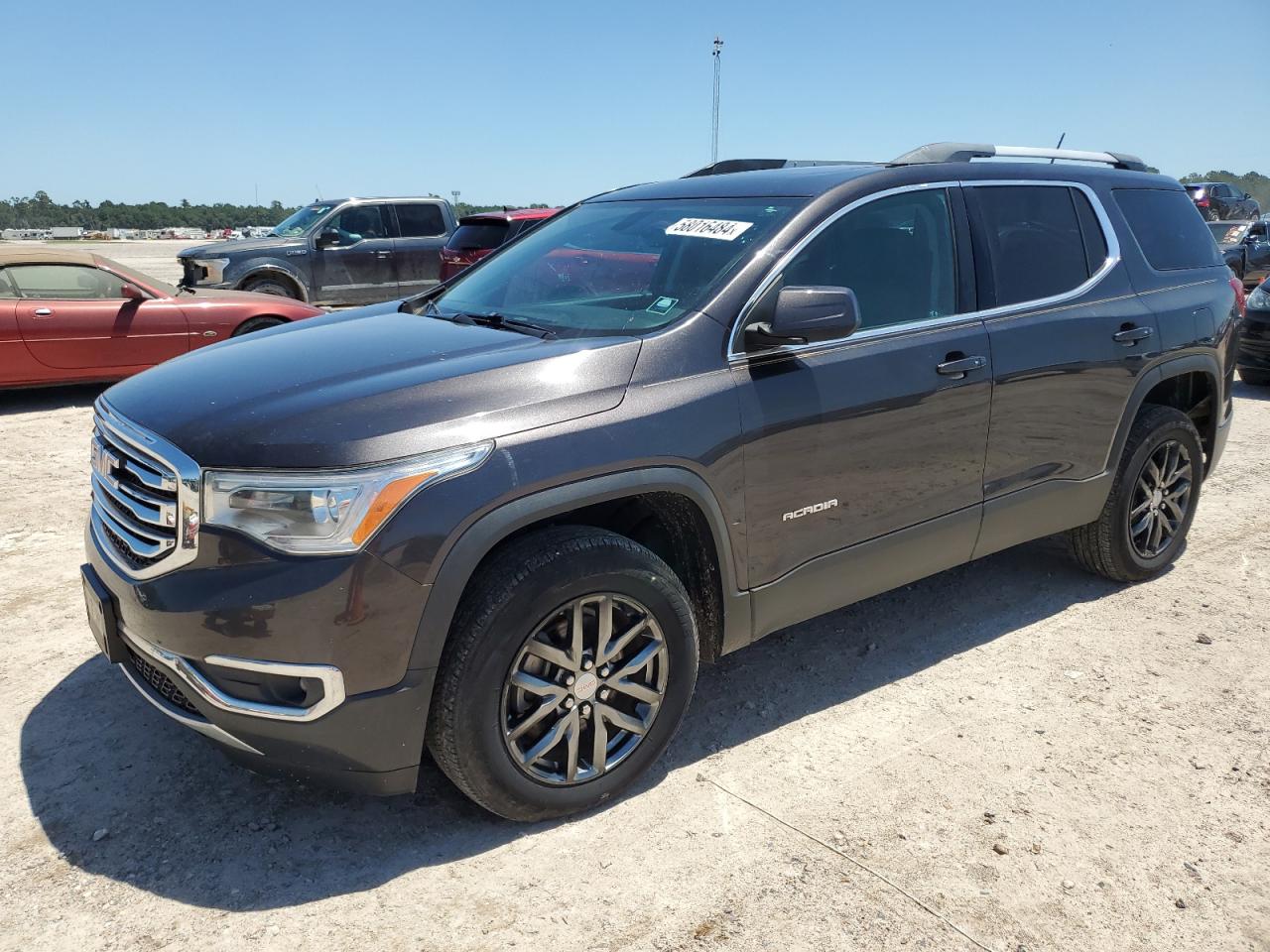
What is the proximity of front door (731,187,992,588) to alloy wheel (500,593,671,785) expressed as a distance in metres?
0.48

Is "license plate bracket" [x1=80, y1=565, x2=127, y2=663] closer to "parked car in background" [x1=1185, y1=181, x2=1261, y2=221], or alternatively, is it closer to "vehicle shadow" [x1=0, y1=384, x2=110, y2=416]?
"vehicle shadow" [x1=0, y1=384, x2=110, y2=416]

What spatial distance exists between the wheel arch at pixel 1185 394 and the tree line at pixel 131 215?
81.1 metres

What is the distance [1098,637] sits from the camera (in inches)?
164

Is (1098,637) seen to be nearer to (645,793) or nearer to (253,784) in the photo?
(645,793)

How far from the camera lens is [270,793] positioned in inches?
120

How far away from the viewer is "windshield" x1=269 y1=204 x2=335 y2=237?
14328 mm

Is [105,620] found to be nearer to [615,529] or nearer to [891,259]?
[615,529]

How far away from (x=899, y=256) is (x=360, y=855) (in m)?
2.72

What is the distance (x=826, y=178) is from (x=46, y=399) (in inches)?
320

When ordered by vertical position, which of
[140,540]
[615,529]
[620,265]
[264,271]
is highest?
[620,265]

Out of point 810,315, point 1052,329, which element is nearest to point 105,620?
point 810,315

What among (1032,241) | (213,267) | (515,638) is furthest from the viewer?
(213,267)

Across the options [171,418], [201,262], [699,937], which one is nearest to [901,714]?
[699,937]

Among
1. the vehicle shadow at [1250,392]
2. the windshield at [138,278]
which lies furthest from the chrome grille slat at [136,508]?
the vehicle shadow at [1250,392]
